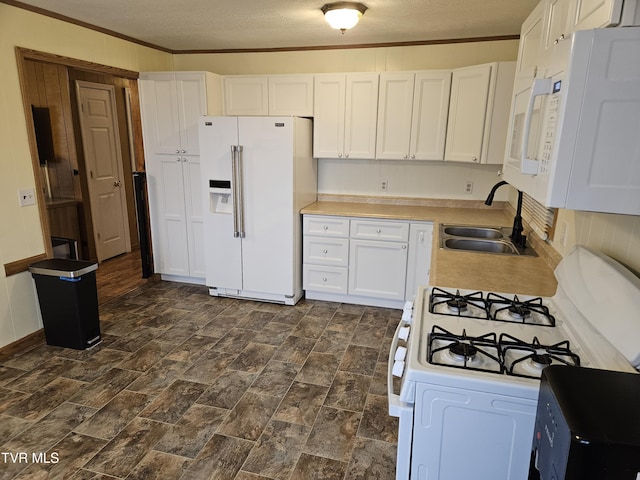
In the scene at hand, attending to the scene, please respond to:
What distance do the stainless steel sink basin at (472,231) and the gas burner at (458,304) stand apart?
141cm

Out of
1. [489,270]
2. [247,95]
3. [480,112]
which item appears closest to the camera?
[489,270]

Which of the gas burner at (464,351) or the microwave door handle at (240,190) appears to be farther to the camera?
the microwave door handle at (240,190)

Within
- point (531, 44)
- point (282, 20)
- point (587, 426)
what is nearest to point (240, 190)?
point (282, 20)

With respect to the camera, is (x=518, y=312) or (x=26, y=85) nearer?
(x=518, y=312)

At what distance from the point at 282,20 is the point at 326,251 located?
6.44 feet

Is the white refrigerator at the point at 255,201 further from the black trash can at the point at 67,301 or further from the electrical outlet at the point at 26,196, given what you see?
the electrical outlet at the point at 26,196

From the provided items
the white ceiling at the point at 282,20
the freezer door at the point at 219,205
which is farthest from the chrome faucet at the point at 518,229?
the freezer door at the point at 219,205

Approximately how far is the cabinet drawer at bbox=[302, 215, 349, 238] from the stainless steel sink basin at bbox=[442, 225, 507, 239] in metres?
0.95

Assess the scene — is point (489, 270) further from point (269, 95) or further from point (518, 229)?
point (269, 95)

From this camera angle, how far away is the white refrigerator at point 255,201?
3582 millimetres

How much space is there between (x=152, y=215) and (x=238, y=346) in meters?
1.91

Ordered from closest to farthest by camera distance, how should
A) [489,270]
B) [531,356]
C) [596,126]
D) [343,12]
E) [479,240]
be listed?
[596,126] → [531,356] → [489,270] → [343,12] → [479,240]

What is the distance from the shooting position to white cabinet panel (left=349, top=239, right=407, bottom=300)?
371 cm

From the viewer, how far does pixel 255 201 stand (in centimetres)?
373
